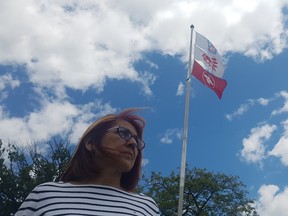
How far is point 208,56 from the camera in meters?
16.3

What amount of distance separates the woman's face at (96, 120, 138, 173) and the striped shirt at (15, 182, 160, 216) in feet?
0.45

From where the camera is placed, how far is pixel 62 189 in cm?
243

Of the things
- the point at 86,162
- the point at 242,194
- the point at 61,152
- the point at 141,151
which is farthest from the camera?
the point at 242,194

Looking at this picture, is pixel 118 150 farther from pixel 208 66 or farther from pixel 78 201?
pixel 208 66

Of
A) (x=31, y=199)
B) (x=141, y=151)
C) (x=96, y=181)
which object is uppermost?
(x=141, y=151)

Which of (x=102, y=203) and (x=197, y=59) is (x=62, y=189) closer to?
(x=102, y=203)

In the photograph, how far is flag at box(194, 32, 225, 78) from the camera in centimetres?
1592

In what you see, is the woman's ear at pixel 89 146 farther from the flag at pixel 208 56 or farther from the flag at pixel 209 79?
the flag at pixel 208 56

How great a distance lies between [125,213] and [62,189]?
13.7 inches

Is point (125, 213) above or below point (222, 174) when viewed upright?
below

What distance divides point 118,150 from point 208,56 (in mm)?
14182

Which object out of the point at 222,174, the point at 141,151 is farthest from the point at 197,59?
the point at 222,174

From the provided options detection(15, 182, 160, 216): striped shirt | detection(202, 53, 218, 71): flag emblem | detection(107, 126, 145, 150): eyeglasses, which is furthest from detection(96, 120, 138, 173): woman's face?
detection(202, 53, 218, 71): flag emblem

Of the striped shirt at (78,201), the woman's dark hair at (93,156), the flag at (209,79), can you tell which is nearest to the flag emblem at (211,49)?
the flag at (209,79)
